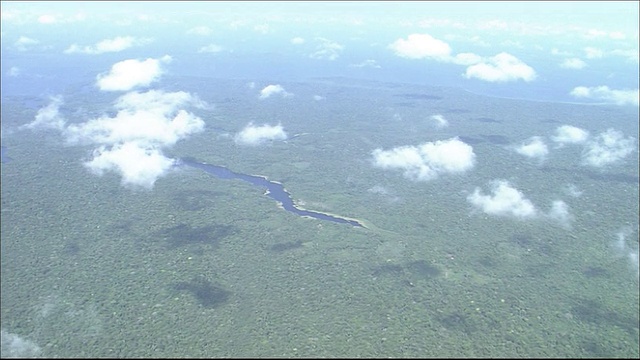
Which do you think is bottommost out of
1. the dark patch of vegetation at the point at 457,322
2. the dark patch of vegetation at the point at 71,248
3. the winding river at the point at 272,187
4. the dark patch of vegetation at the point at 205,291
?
the winding river at the point at 272,187

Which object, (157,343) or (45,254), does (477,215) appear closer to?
(157,343)

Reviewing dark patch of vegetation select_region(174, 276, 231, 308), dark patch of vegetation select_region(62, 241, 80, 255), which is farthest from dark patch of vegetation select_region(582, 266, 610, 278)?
dark patch of vegetation select_region(62, 241, 80, 255)

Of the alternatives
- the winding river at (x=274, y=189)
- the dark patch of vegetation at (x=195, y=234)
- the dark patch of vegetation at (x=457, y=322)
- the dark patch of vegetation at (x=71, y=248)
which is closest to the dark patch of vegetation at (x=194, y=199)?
the dark patch of vegetation at (x=195, y=234)

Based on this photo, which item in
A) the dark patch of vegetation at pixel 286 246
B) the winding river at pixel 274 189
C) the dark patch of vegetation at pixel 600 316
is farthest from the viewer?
the winding river at pixel 274 189

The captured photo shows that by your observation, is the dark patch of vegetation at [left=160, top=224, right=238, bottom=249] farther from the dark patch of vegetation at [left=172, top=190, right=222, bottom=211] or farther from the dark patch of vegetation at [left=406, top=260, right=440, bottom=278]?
the dark patch of vegetation at [left=406, top=260, right=440, bottom=278]

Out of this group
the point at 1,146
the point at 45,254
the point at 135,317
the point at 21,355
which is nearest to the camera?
the point at 21,355

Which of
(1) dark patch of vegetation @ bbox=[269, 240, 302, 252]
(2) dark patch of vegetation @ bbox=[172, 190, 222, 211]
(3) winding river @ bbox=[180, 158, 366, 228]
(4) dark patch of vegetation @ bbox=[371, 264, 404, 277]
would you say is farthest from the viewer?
(2) dark patch of vegetation @ bbox=[172, 190, 222, 211]

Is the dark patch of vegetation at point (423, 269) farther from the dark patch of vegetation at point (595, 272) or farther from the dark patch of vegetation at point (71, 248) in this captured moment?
the dark patch of vegetation at point (71, 248)

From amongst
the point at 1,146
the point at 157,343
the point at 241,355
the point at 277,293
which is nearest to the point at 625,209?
the point at 277,293
